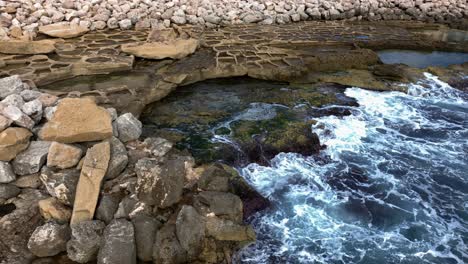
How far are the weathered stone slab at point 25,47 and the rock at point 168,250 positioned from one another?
864 centimetres

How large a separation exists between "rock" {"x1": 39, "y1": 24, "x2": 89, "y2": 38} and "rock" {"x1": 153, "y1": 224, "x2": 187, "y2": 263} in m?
9.97

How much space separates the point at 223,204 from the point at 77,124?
3.01 metres

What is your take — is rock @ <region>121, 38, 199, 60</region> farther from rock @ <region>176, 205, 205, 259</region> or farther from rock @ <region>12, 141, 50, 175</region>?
rock @ <region>176, 205, 205, 259</region>

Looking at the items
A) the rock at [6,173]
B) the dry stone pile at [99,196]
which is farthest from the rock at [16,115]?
the rock at [6,173]

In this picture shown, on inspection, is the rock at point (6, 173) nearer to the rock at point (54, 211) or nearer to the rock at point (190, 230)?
the rock at point (54, 211)

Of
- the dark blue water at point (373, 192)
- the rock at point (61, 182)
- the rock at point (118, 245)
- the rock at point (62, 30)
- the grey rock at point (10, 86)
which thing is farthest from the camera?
the rock at point (62, 30)

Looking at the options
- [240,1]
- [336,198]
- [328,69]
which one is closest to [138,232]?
[336,198]

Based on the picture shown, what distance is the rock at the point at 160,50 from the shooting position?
12.3 metres

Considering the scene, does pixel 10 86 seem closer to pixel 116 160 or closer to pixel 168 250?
pixel 116 160

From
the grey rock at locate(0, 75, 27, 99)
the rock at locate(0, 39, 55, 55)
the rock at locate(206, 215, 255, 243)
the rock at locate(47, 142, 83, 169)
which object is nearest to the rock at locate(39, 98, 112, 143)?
the rock at locate(47, 142, 83, 169)

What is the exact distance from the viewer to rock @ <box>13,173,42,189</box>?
6852mm

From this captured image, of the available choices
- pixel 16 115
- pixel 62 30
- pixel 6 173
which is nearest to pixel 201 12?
pixel 62 30

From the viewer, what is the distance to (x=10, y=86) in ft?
26.2

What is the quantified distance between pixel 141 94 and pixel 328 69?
20.4 feet
